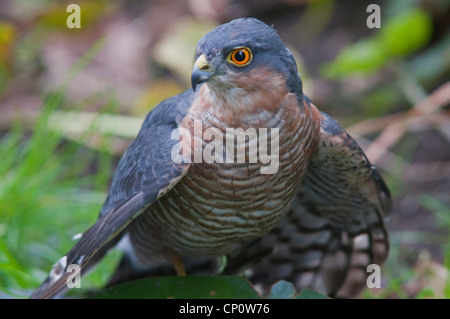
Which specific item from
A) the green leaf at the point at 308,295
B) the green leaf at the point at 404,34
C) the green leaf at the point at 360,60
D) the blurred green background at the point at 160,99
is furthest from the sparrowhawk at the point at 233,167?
the green leaf at the point at 404,34

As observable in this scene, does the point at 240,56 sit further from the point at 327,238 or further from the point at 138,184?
the point at 327,238

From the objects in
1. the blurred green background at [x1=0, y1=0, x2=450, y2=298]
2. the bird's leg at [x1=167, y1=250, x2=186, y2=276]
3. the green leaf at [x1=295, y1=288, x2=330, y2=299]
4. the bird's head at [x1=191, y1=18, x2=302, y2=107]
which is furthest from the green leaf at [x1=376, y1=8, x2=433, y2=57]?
the green leaf at [x1=295, y1=288, x2=330, y2=299]

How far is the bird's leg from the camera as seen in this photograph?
12.4 feet

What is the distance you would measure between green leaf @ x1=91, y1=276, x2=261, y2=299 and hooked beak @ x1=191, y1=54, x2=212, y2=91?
43.3 inches

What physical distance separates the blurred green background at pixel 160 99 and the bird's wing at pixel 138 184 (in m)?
0.76

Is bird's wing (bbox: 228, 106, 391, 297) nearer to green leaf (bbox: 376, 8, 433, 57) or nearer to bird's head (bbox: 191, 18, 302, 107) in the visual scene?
bird's head (bbox: 191, 18, 302, 107)

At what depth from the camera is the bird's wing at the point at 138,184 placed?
291cm

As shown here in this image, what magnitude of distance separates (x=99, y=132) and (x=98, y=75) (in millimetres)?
1867

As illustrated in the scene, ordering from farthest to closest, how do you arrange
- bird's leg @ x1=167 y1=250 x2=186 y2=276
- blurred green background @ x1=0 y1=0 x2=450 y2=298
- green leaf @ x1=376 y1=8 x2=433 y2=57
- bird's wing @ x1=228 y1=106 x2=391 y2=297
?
green leaf @ x1=376 y1=8 x2=433 y2=57
blurred green background @ x1=0 y1=0 x2=450 y2=298
bird's leg @ x1=167 y1=250 x2=186 y2=276
bird's wing @ x1=228 y1=106 x2=391 y2=297

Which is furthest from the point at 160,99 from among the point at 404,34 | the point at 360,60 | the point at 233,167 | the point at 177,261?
the point at 233,167

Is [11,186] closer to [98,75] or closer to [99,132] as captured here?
[99,132]

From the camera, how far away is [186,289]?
10.7 feet

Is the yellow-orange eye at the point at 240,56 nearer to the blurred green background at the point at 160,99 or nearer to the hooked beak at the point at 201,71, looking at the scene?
the hooked beak at the point at 201,71
